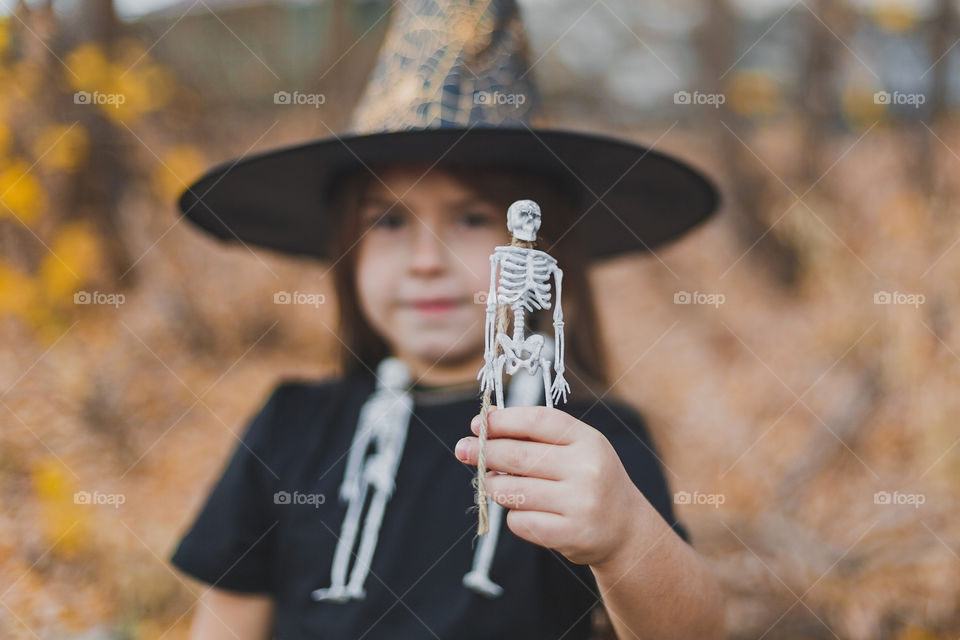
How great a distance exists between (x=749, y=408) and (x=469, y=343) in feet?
8.86

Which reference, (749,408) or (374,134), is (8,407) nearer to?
(374,134)

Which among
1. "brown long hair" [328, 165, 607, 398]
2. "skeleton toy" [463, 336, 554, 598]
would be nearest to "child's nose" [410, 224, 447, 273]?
"brown long hair" [328, 165, 607, 398]

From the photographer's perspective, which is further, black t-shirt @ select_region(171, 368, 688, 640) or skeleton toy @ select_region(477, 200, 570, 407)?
black t-shirt @ select_region(171, 368, 688, 640)

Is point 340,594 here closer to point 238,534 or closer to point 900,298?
point 238,534

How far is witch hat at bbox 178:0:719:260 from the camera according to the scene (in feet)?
5.66

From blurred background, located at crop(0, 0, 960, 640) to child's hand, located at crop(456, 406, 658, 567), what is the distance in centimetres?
124

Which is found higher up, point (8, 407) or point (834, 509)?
point (8, 407)

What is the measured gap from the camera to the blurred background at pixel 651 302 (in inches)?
120

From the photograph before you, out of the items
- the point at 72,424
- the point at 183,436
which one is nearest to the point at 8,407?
the point at 72,424

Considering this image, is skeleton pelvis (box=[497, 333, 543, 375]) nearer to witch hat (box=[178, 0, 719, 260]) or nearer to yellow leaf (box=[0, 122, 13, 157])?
witch hat (box=[178, 0, 719, 260])

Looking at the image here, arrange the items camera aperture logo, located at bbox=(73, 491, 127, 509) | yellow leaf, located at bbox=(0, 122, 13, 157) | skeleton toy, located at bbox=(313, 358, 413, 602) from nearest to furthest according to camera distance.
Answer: skeleton toy, located at bbox=(313, 358, 413, 602)
yellow leaf, located at bbox=(0, 122, 13, 157)
camera aperture logo, located at bbox=(73, 491, 127, 509)

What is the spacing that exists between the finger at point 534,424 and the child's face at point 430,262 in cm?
63

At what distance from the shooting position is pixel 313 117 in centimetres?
504

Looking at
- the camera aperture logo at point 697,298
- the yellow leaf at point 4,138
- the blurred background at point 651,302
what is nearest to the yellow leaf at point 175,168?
the blurred background at point 651,302
